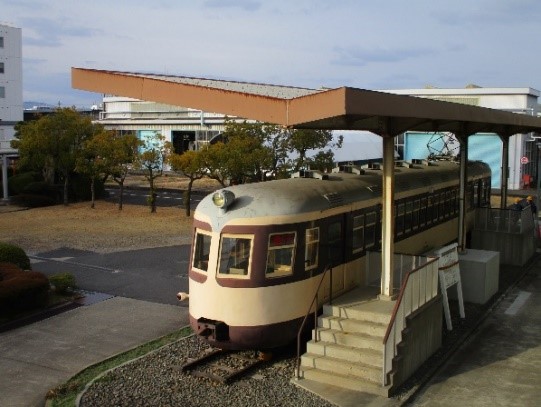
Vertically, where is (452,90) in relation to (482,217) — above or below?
above

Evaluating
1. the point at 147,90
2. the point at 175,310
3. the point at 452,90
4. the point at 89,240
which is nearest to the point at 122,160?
the point at 89,240

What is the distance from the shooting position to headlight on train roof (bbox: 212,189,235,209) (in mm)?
10055

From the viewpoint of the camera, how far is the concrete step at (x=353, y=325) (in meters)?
9.94

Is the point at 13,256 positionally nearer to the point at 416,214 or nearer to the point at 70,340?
the point at 70,340

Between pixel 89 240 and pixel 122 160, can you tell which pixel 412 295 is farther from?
pixel 122 160

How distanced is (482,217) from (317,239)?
11.5 m

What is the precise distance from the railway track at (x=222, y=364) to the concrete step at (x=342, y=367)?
98cm

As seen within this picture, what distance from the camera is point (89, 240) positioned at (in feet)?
76.5

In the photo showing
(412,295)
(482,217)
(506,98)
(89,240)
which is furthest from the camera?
(506,98)

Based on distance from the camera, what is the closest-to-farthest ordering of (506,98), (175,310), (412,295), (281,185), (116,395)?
1. (116,395)
2. (412,295)
3. (281,185)
4. (175,310)
5. (506,98)

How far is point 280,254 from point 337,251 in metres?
1.63

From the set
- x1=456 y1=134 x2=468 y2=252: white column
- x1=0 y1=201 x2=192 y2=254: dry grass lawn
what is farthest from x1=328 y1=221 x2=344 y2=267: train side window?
x1=0 y1=201 x2=192 y2=254: dry grass lawn

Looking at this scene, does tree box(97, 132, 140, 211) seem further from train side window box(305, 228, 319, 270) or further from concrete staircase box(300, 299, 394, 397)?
concrete staircase box(300, 299, 394, 397)

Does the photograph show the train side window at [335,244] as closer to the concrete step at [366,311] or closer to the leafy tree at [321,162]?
the concrete step at [366,311]
